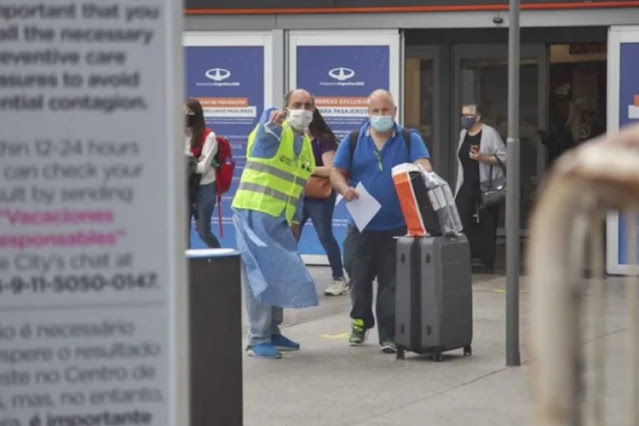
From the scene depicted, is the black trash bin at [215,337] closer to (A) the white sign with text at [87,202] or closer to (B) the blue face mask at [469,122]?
(A) the white sign with text at [87,202]

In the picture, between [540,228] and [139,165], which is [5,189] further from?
[540,228]

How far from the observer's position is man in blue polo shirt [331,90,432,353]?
991cm

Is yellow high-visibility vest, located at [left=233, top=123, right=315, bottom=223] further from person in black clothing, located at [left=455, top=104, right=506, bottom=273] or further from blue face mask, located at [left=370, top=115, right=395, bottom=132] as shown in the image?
person in black clothing, located at [left=455, top=104, right=506, bottom=273]

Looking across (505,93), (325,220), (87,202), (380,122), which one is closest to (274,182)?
(380,122)

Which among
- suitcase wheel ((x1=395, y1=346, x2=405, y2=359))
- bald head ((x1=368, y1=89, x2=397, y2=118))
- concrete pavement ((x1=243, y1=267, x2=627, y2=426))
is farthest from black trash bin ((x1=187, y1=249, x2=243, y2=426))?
bald head ((x1=368, y1=89, x2=397, y2=118))

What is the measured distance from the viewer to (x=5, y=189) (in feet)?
9.36

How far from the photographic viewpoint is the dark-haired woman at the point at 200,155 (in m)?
13.4

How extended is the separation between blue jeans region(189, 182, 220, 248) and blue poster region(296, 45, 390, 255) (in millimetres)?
1480

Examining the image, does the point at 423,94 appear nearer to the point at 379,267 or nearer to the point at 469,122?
the point at 469,122

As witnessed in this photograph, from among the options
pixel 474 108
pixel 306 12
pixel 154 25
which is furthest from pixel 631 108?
pixel 154 25

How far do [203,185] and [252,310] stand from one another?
13.4 ft

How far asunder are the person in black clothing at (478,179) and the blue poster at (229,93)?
216 cm

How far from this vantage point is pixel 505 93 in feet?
56.3

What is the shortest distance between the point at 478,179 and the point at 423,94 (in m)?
1.86
